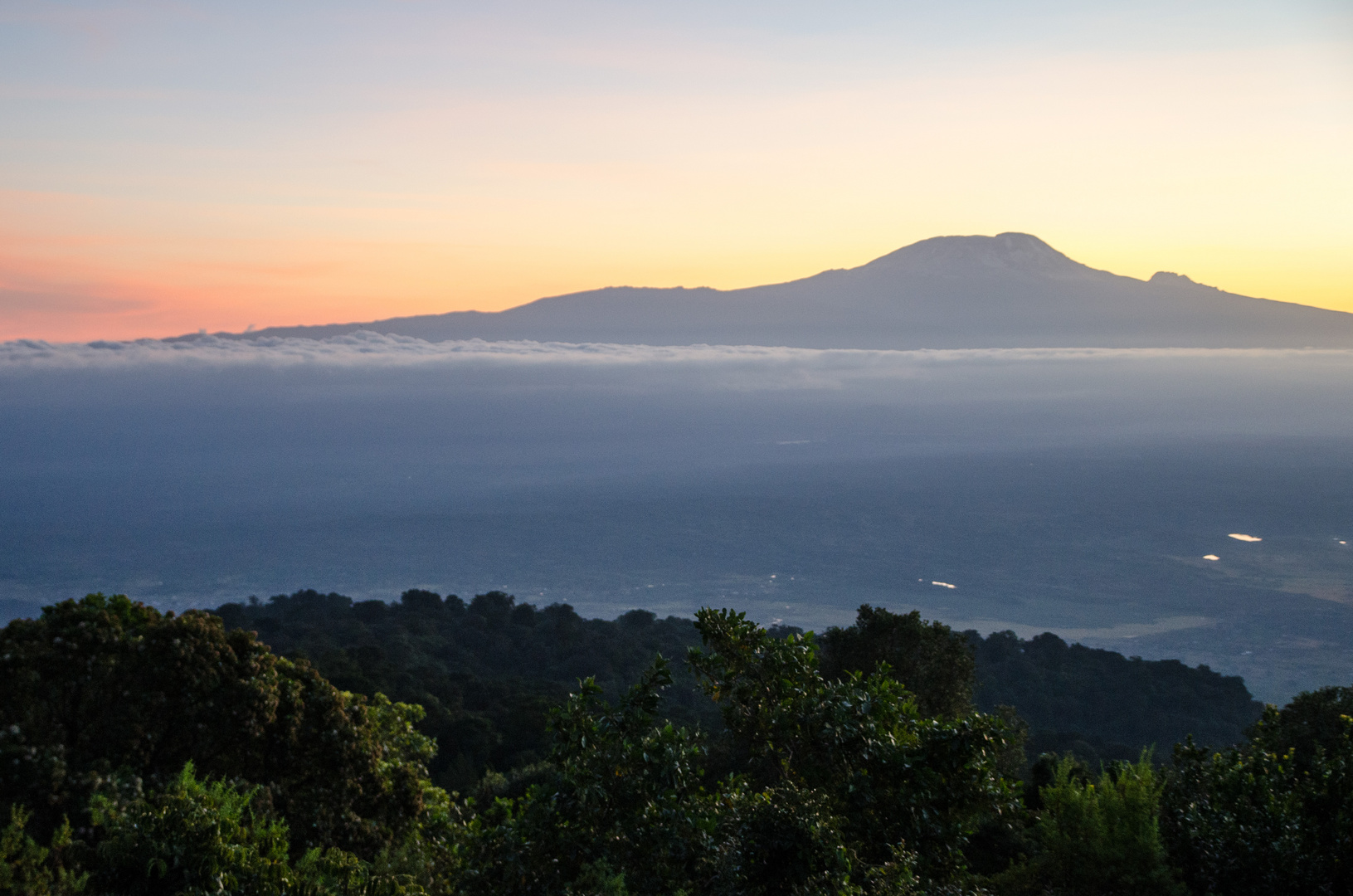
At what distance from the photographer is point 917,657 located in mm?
24438

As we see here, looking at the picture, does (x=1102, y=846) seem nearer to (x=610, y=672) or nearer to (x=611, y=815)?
(x=611, y=815)

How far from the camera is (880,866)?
29.3 feet

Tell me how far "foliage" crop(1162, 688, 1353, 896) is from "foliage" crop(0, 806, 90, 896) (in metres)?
13.3

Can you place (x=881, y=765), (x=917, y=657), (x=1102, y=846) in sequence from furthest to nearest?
(x=917, y=657) → (x=1102, y=846) → (x=881, y=765)

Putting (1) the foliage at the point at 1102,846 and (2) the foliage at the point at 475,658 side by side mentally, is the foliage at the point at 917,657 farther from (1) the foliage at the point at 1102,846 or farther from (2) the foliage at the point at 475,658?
(1) the foliage at the point at 1102,846

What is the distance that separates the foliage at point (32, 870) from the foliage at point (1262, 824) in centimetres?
1331

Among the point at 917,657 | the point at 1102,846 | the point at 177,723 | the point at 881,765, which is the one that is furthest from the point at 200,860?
the point at 917,657

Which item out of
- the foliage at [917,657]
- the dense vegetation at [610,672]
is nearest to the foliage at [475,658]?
the dense vegetation at [610,672]

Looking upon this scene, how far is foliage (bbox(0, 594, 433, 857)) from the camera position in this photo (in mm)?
11664

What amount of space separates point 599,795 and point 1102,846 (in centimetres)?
789

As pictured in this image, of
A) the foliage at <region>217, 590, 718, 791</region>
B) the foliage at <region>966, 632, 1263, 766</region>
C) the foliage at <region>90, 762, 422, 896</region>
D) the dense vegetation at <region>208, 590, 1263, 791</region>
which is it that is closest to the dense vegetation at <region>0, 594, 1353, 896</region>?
the foliage at <region>90, 762, 422, 896</region>

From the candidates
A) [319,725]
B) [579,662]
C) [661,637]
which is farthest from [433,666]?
[319,725]

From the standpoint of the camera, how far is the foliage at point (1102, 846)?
488 inches

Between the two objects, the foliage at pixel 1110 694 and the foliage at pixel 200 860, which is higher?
the foliage at pixel 200 860
